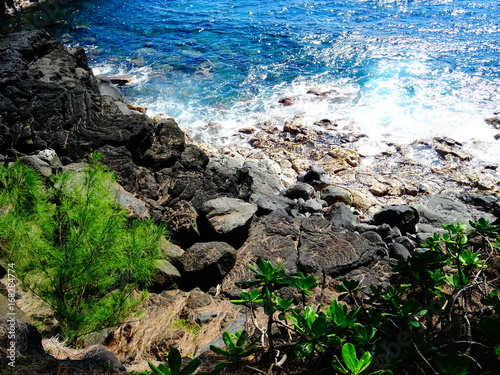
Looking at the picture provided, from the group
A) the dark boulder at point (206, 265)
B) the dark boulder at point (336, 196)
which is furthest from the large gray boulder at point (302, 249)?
the dark boulder at point (336, 196)

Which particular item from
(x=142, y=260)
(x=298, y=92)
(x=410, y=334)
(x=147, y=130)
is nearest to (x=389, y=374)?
(x=410, y=334)

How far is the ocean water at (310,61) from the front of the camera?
12.8 metres

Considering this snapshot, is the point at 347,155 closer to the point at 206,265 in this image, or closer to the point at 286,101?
the point at 286,101

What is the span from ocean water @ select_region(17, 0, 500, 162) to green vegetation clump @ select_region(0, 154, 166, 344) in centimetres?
813

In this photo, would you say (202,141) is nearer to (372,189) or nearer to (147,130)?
(147,130)

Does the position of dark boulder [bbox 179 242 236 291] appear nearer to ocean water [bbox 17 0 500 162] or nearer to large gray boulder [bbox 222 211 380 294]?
large gray boulder [bbox 222 211 380 294]

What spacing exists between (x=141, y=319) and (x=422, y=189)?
7.91m

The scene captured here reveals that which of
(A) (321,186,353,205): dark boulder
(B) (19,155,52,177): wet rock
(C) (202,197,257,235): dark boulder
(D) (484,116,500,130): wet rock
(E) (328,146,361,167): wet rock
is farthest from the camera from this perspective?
(D) (484,116,500,130): wet rock

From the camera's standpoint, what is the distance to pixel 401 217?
7953 mm

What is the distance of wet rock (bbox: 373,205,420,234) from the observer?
7.96 metres

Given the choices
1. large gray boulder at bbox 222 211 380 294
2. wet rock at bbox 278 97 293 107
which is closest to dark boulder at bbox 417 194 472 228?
large gray boulder at bbox 222 211 380 294

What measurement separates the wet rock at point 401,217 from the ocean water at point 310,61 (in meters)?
4.22

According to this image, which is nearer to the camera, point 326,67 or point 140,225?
point 140,225

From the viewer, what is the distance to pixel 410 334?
6.27 feet
